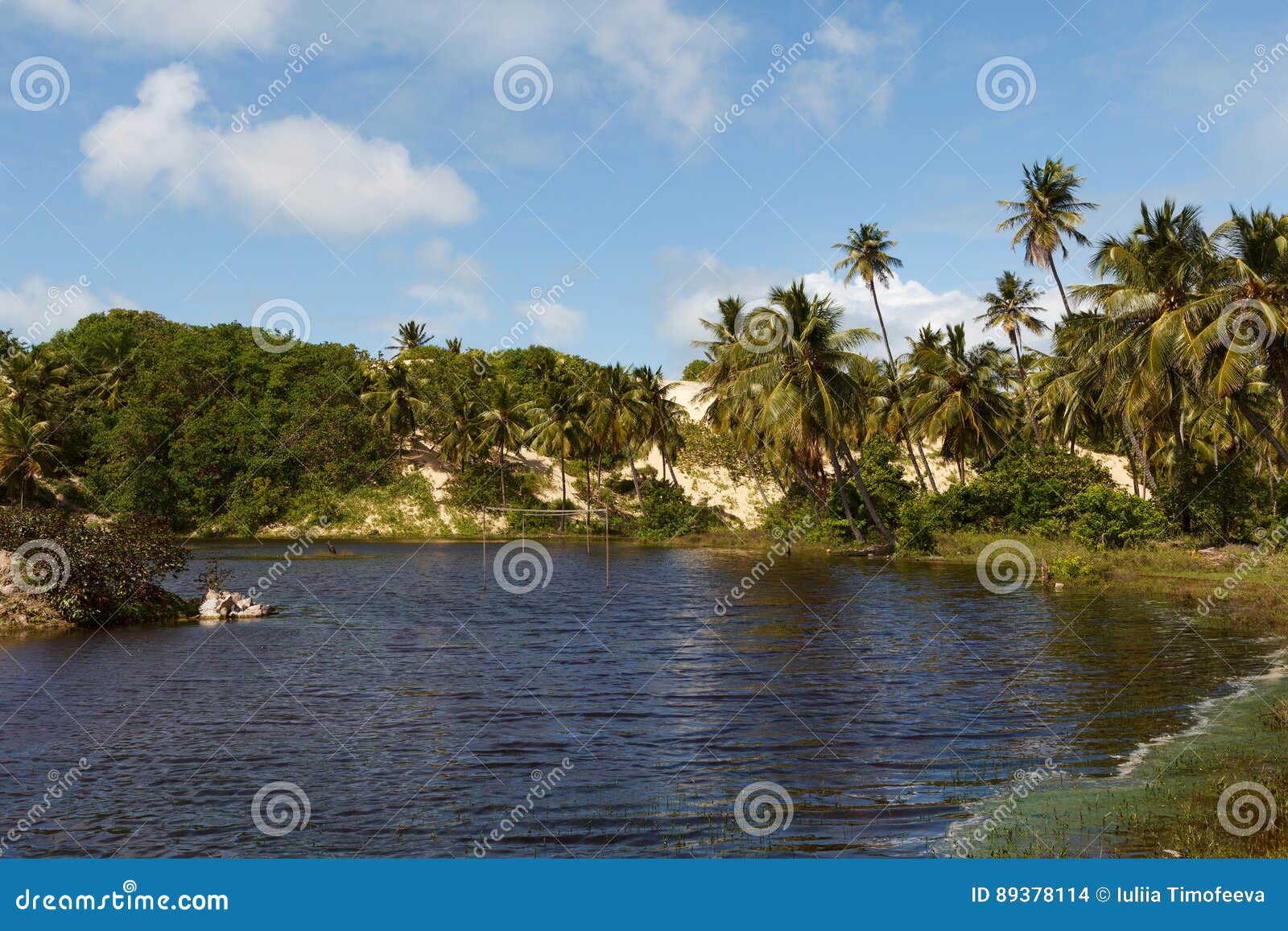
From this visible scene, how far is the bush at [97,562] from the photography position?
2706cm

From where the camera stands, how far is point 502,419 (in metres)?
79.8

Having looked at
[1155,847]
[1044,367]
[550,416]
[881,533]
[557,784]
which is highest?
[550,416]

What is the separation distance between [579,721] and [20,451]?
211 ft

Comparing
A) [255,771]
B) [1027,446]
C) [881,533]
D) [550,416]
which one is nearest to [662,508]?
[550,416]

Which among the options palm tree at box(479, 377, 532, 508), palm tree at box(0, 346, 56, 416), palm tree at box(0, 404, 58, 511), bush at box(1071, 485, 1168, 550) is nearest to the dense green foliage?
bush at box(1071, 485, 1168, 550)

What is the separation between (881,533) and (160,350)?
64.6m

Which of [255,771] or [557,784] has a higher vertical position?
[255,771]

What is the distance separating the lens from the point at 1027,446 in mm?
62656

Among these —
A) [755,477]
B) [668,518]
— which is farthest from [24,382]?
[755,477]

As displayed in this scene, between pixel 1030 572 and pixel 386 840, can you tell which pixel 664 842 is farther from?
pixel 1030 572

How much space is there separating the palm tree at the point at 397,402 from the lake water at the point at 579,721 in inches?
2076

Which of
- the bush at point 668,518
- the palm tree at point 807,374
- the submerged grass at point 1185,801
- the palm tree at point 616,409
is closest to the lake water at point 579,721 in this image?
the submerged grass at point 1185,801

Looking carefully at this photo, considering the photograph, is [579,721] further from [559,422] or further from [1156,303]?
[559,422]

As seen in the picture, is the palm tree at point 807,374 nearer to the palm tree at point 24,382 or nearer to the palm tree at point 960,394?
the palm tree at point 960,394
